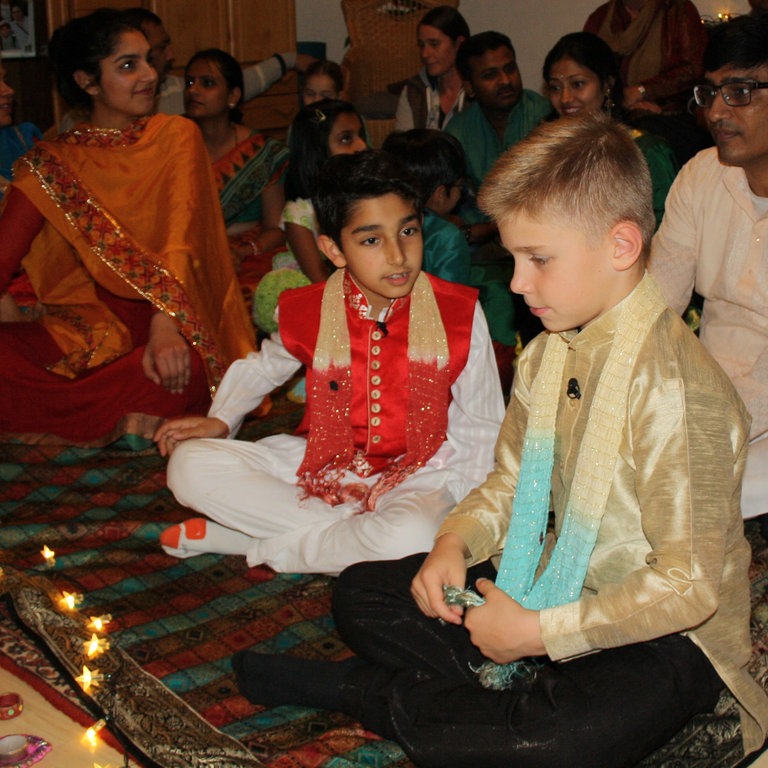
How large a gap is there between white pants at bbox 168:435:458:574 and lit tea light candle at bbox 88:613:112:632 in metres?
0.37

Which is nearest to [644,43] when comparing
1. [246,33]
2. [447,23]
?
[447,23]

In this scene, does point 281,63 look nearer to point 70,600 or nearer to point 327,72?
point 327,72

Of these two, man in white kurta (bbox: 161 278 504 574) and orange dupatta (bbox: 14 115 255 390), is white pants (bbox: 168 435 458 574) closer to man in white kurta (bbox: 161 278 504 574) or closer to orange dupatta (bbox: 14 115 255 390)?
man in white kurta (bbox: 161 278 504 574)

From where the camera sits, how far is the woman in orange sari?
11.0 ft

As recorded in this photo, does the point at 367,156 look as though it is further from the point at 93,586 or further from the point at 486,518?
the point at 93,586

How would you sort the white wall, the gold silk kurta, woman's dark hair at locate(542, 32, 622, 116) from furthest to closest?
the white wall < woman's dark hair at locate(542, 32, 622, 116) < the gold silk kurta

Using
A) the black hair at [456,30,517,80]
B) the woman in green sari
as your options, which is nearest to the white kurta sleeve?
the woman in green sari

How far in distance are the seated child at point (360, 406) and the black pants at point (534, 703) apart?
1.77 feet

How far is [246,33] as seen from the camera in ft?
23.1

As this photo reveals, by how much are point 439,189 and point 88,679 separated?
2.02 m

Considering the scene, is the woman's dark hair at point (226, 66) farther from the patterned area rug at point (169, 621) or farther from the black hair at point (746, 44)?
the black hair at point (746, 44)

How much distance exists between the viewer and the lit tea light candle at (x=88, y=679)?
2085mm

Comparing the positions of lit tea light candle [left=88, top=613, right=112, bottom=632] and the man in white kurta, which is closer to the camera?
lit tea light candle [left=88, top=613, right=112, bottom=632]

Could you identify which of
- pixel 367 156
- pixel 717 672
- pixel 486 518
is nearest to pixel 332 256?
pixel 367 156
